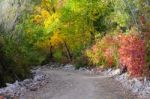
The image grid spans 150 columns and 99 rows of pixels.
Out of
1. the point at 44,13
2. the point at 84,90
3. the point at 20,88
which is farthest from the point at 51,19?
the point at 84,90

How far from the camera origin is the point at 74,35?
142 ft

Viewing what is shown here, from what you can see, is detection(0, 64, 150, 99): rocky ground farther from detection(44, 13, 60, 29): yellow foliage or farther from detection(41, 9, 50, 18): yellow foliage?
detection(41, 9, 50, 18): yellow foliage

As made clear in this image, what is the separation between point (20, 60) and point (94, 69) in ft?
32.1

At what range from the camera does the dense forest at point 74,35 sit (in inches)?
755

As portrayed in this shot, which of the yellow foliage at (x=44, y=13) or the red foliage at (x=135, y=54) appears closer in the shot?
the red foliage at (x=135, y=54)

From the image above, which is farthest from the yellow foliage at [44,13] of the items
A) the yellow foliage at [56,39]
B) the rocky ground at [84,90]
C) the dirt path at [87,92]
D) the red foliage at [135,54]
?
the red foliage at [135,54]

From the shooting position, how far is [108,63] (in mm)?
29234

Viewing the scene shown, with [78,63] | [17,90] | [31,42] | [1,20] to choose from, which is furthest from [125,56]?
[31,42]

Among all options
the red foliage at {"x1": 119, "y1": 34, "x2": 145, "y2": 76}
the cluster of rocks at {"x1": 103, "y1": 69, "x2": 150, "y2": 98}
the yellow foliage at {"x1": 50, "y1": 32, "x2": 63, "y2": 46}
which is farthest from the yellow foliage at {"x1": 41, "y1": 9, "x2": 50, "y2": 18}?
the red foliage at {"x1": 119, "y1": 34, "x2": 145, "y2": 76}

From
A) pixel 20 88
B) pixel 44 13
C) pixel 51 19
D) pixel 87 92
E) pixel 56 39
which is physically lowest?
pixel 56 39

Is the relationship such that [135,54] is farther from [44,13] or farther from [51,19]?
[44,13]

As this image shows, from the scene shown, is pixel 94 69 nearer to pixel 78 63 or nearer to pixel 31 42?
pixel 78 63

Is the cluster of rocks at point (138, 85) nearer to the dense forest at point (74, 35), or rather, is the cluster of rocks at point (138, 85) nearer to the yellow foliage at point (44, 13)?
the dense forest at point (74, 35)

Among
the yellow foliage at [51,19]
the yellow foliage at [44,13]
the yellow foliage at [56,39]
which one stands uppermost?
the yellow foliage at [44,13]
